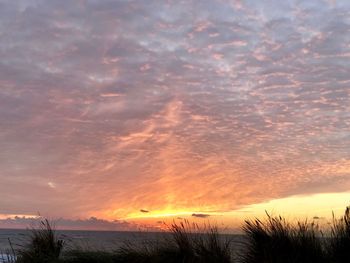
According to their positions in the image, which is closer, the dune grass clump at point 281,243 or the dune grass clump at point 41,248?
the dune grass clump at point 281,243

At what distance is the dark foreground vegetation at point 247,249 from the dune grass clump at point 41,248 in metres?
0.03

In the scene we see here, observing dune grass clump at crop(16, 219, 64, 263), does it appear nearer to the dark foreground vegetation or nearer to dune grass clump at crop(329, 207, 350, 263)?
the dark foreground vegetation

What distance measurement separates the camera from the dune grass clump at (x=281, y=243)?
1054 centimetres

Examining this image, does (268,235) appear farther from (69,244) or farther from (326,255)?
(69,244)

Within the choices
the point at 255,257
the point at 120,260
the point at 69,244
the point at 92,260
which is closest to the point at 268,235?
the point at 255,257

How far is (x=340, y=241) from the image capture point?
35.1ft

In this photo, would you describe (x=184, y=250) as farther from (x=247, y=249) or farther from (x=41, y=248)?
(x=41, y=248)

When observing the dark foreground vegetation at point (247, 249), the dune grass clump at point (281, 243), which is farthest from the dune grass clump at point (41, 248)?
the dune grass clump at point (281, 243)

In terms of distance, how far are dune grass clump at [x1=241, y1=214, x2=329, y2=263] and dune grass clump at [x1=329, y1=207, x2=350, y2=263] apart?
9.6 inches

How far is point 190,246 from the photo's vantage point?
37.6ft

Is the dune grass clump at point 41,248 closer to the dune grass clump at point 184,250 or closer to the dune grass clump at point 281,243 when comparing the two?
the dune grass clump at point 184,250

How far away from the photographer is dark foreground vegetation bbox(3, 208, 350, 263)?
34.8 feet

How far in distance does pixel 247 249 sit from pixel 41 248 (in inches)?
234

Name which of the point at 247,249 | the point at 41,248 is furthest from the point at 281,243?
the point at 41,248
